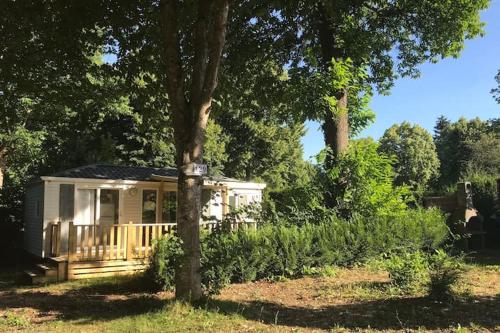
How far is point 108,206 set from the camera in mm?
16844

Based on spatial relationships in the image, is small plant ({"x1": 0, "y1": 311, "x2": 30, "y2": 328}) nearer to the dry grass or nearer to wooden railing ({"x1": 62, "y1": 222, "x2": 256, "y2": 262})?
the dry grass

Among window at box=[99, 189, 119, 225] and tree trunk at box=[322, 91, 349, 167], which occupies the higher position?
tree trunk at box=[322, 91, 349, 167]

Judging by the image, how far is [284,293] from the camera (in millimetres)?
8375

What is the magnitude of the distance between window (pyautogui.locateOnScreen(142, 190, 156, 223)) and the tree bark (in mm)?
10714

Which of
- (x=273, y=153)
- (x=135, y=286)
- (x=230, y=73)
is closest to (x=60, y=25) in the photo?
(x=230, y=73)

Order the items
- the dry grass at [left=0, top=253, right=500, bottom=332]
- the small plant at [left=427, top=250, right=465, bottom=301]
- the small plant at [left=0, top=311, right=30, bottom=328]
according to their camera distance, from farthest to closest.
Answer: the small plant at [left=0, top=311, right=30, bottom=328] < the small plant at [left=427, top=250, right=465, bottom=301] < the dry grass at [left=0, top=253, right=500, bottom=332]

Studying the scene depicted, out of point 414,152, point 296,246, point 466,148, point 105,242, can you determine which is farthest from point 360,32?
point 414,152

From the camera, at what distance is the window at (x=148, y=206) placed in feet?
58.7

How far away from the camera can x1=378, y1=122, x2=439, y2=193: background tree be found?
61.3 m

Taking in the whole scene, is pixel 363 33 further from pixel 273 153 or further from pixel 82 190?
pixel 273 153

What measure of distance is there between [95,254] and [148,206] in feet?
16.9

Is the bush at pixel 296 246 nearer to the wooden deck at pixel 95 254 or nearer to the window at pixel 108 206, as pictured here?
the wooden deck at pixel 95 254

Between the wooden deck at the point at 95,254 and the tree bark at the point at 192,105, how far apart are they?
4.52 m

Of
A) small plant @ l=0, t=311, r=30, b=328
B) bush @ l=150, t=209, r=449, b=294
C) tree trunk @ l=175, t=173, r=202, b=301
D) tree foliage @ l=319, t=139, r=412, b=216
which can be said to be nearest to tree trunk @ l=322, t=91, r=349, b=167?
tree foliage @ l=319, t=139, r=412, b=216
